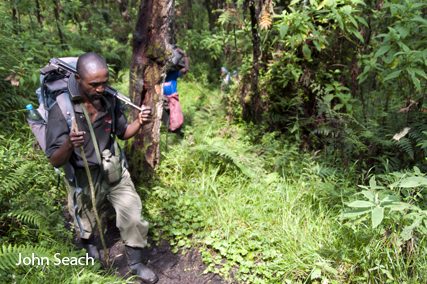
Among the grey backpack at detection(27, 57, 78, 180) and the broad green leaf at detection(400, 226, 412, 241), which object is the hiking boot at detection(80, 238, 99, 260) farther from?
the broad green leaf at detection(400, 226, 412, 241)

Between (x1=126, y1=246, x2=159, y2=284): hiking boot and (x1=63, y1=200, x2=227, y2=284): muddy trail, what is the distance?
0.09 meters

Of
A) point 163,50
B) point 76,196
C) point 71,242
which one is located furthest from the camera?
Result: point 163,50

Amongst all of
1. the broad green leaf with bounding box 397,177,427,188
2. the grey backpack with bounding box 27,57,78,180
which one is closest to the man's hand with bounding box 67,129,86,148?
the grey backpack with bounding box 27,57,78,180

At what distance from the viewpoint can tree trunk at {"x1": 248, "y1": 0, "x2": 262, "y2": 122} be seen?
4984 mm

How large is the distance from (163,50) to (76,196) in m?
2.11

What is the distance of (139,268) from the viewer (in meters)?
3.08

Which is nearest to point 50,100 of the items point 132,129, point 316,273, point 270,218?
point 132,129

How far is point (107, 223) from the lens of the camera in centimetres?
390

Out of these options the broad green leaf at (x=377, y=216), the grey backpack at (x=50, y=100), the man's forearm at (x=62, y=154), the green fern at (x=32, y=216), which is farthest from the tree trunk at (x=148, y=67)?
the broad green leaf at (x=377, y=216)

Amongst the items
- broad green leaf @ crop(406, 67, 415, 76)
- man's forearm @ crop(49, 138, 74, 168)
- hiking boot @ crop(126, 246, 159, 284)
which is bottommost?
hiking boot @ crop(126, 246, 159, 284)

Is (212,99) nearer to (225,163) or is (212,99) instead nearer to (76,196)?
(225,163)

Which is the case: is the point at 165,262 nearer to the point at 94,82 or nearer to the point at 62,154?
the point at 62,154

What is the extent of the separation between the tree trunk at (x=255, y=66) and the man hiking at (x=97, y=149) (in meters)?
3.00

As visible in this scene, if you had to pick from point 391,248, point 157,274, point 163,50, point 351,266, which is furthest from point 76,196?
point 391,248
